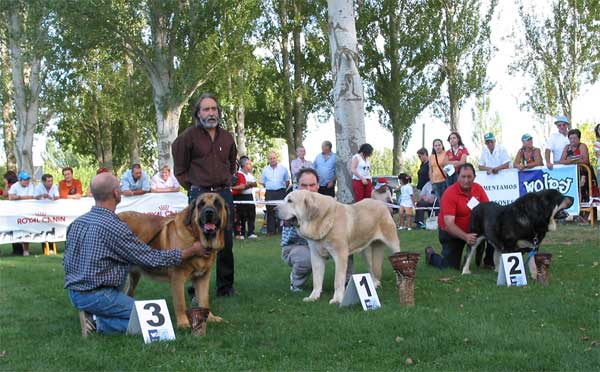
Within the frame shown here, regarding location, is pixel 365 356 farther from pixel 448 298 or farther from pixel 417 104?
pixel 417 104

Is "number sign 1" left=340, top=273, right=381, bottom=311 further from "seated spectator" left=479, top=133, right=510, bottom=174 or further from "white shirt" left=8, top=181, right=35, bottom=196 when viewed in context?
→ "white shirt" left=8, top=181, right=35, bottom=196

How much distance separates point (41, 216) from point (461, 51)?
21.7 meters

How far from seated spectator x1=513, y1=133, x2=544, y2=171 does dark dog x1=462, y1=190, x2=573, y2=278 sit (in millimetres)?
6052

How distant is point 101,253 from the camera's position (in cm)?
508

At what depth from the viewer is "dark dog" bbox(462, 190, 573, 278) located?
7227 millimetres

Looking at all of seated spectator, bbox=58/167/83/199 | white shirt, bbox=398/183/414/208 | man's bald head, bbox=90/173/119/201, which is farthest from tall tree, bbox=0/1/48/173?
man's bald head, bbox=90/173/119/201

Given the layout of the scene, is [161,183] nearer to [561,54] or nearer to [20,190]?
[20,190]

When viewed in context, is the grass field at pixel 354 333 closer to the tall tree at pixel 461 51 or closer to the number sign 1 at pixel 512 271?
the number sign 1 at pixel 512 271

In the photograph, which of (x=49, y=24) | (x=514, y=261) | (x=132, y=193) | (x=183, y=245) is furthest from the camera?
(x=49, y=24)

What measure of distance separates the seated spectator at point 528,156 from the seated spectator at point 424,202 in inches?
108

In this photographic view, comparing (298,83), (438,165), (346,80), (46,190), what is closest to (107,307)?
(346,80)

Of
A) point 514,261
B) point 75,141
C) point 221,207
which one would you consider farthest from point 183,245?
point 75,141

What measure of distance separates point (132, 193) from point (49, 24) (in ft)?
34.6

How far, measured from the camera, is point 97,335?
5.17m
